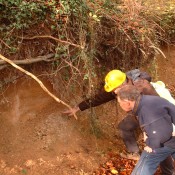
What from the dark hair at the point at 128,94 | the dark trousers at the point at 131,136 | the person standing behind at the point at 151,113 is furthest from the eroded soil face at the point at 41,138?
the dark hair at the point at 128,94

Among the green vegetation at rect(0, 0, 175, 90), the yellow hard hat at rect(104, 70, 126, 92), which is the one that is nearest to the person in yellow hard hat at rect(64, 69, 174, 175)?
the yellow hard hat at rect(104, 70, 126, 92)

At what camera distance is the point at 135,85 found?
13.2ft

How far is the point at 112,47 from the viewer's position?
17.0 feet

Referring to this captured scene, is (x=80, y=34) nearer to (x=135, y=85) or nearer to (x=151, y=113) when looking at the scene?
(x=135, y=85)

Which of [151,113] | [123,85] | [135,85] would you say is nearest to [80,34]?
[123,85]

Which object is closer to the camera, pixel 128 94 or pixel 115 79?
pixel 128 94

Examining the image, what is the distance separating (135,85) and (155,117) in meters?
0.71

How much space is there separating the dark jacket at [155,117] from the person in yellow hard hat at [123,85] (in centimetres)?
49

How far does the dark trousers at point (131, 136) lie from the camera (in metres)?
4.55

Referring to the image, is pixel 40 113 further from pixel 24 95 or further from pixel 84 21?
pixel 84 21

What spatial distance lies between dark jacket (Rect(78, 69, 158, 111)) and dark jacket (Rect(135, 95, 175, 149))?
462 millimetres

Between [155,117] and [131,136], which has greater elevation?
[155,117]

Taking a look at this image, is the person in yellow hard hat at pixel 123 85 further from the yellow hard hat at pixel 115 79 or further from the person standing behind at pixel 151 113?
the person standing behind at pixel 151 113

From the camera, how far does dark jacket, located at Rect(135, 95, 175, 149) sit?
341cm
